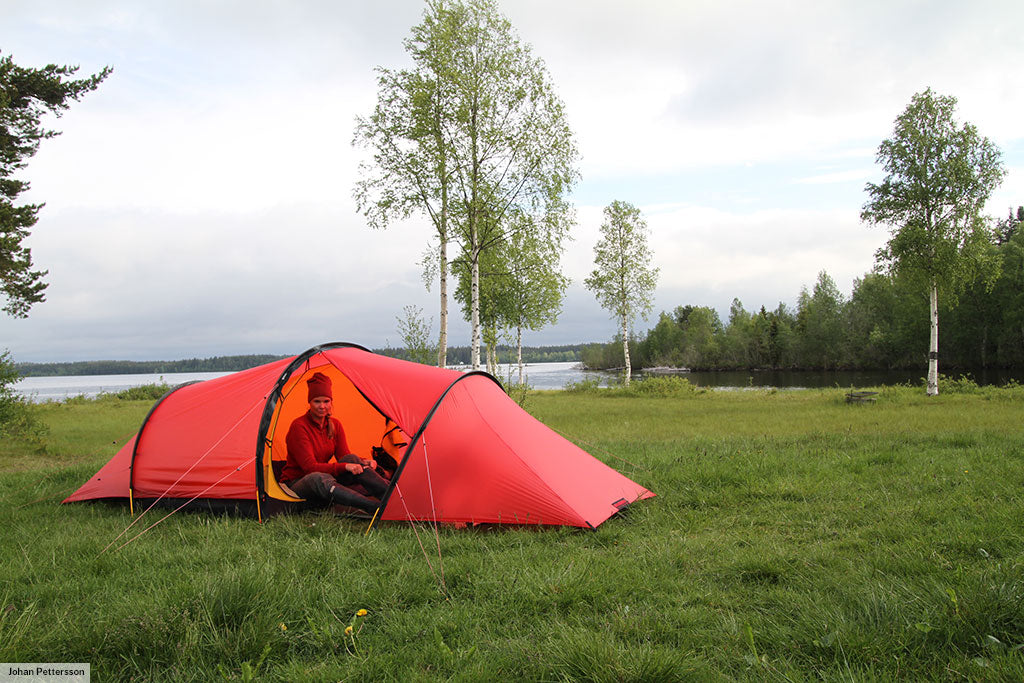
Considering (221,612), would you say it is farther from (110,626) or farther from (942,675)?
(942,675)

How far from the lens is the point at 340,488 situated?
605cm

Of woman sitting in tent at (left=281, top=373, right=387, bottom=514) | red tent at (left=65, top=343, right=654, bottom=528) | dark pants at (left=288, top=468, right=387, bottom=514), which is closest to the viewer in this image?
red tent at (left=65, top=343, right=654, bottom=528)

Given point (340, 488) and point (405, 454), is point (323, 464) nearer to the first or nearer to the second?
point (340, 488)

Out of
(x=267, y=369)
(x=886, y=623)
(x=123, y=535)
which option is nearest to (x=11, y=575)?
(x=123, y=535)

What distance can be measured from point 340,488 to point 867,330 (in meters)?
68.2

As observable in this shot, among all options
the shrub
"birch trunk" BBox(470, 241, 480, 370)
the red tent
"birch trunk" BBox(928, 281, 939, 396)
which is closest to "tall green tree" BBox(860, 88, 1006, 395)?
"birch trunk" BBox(928, 281, 939, 396)

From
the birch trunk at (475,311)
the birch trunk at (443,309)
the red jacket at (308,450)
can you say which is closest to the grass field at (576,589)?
the red jacket at (308,450)

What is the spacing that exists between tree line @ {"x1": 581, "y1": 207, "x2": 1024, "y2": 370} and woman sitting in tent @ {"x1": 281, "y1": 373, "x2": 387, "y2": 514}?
977 inches

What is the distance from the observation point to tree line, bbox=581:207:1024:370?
45.8 meters

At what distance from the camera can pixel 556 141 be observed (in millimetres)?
17078

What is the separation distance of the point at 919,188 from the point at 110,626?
27.3m

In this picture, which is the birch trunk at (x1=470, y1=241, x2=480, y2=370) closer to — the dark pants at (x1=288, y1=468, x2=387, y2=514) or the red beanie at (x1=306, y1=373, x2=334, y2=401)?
the red beanie at (x1=306, y1=373, x2=334, y2=401)

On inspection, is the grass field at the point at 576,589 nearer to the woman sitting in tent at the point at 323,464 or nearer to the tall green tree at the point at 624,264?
the woman sitting in tent at the point at 323,464

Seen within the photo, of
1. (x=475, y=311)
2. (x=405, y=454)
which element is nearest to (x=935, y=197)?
(x=475, y=311)
